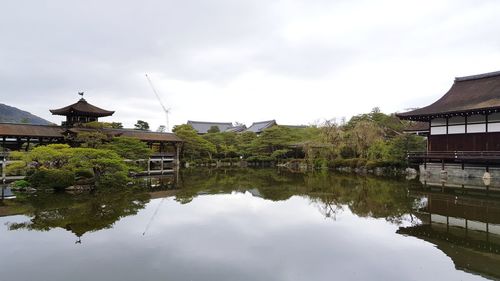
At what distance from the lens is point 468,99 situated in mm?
22094

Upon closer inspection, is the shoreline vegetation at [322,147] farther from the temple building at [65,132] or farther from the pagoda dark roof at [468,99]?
the temple building at [65,132]

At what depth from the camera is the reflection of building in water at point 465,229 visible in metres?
6.49

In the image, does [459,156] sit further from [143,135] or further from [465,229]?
[143,135]

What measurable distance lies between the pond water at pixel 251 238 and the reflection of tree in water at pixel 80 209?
1.6 inches

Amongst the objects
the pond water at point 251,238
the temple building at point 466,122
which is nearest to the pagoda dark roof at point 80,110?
the pond water at point 251,238

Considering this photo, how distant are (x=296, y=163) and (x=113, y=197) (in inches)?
1064

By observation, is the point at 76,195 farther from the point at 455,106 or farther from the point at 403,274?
the point at 455,106

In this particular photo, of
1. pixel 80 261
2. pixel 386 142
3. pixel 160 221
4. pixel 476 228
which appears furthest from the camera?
pixel 386 142

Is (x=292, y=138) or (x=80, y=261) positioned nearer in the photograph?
(x=80, y=261)

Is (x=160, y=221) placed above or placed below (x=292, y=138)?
below

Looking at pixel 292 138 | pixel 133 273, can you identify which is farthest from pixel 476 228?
pixel 292 138

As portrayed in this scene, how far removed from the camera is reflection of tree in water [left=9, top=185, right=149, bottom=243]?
9.40m

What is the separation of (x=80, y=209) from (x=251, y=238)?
22.6 ft

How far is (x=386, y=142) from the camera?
2961cm
